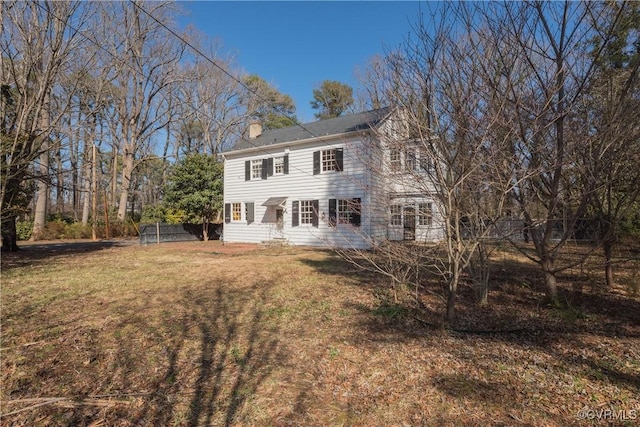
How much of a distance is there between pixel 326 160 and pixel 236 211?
6151 millimetres

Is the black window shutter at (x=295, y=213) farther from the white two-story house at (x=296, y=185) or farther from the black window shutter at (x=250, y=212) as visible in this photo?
the black window shutter at (x=250, y=212)

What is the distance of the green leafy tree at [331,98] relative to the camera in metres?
27.0

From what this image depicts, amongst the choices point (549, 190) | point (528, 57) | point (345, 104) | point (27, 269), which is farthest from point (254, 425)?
point (345, 104)

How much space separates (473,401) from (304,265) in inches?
273

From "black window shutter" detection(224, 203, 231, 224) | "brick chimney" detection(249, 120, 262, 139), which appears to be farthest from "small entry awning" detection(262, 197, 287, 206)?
"brick chimney" detection(249, 120, 262, 139)

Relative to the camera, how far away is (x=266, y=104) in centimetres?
2809

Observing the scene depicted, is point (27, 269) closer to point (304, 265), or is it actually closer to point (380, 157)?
point (304, 265)

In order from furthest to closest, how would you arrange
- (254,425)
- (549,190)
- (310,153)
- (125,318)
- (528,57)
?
(310,153) < (125,318) < (549,190) < (528,57) < (254,425)

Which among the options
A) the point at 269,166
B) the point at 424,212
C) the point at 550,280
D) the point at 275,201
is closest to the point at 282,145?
the point at 269,166

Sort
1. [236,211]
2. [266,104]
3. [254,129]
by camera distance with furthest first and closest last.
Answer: [266,104] → [254,129] → [236,211]

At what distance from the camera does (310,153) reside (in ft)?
47.7

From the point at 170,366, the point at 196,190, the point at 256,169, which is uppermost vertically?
the point at 256,169

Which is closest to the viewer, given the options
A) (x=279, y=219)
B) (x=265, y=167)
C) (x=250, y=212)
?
(x=279, y=219)

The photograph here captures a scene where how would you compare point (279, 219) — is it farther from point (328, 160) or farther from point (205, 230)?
point (205, 230)
